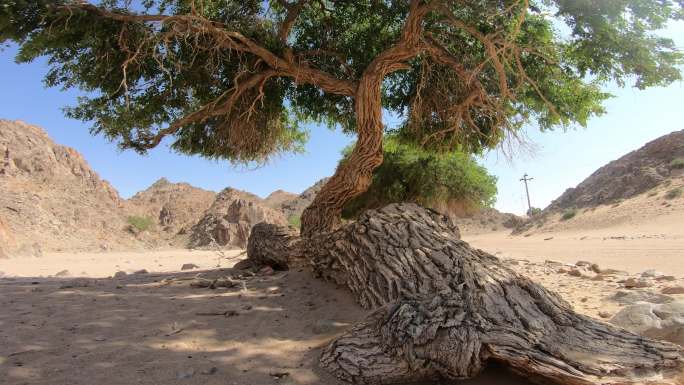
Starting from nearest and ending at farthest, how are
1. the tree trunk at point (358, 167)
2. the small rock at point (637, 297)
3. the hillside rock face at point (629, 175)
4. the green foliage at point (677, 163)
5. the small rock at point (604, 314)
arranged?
the small rock at point (604, 314)
the small rock at point (637, 297)
the tree trunk at point (358, 167)
the green foliage at point (677, 163)
the hillside rock face at point (629, 175)

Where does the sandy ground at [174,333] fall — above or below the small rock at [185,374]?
above

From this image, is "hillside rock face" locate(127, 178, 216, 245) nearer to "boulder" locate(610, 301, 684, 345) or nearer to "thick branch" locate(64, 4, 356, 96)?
"thick branch" locate(64, 4, 356, 96)

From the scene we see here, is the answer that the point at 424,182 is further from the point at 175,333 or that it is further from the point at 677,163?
the point at 677,163

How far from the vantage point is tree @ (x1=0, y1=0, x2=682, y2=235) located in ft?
18.9

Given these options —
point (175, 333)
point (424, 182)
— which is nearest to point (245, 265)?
point (175, 333)

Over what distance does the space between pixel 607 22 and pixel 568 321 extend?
13.9ft

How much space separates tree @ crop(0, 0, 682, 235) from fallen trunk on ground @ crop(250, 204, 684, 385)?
3268mm

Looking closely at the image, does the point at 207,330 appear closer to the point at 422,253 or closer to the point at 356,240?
the point at 356,240

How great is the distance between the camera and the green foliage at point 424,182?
47.0ft

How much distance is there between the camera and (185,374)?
2.99 metres

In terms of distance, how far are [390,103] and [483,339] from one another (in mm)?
7243

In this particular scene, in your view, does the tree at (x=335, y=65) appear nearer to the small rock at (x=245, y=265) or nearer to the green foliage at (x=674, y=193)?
the small rock at (x=245, y=265)

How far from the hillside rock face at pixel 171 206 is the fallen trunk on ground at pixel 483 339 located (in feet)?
96.3

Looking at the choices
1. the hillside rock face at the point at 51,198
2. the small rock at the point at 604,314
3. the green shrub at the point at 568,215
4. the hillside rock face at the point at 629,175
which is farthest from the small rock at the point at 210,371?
the hillside rock face at the point at 629,175
